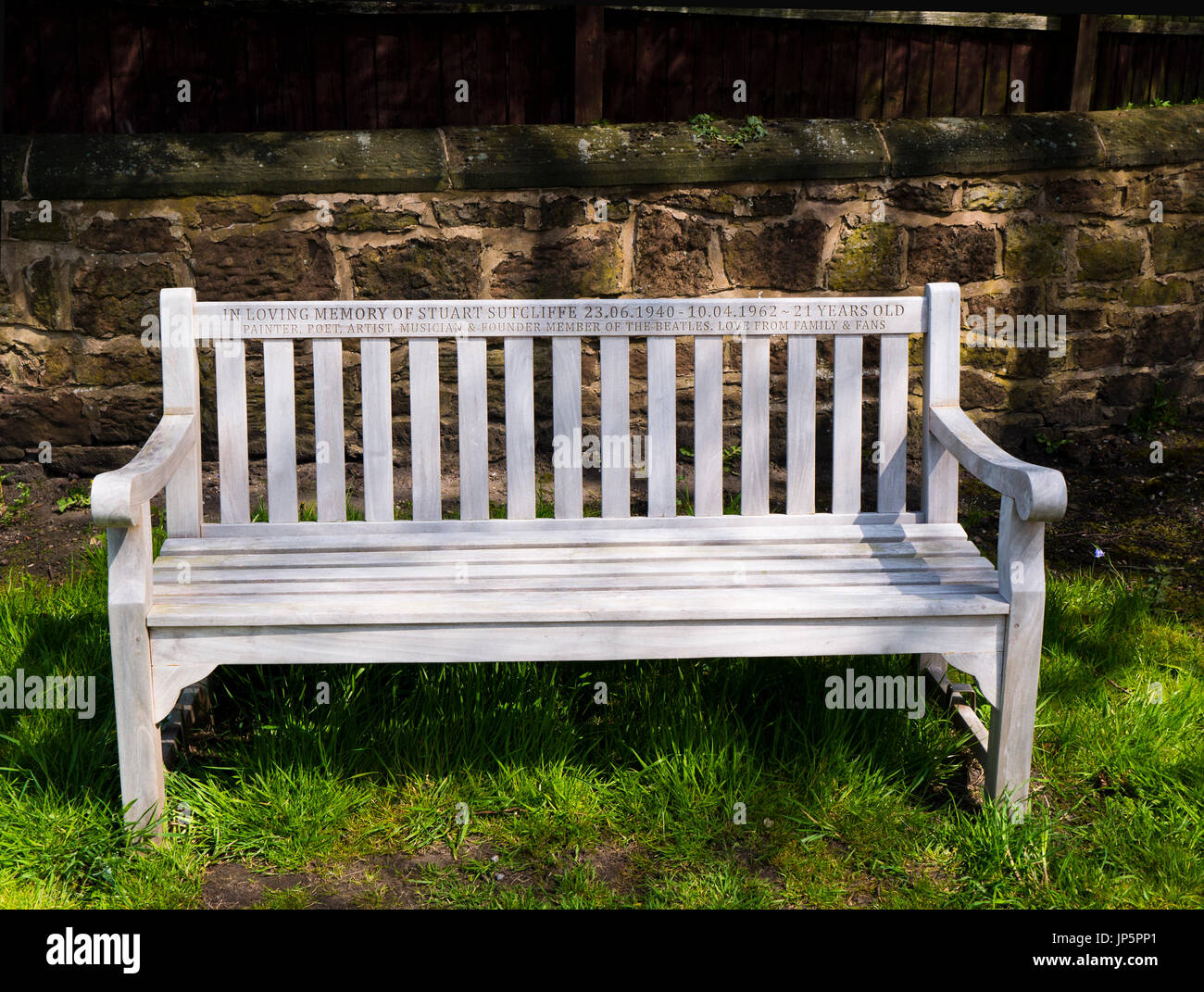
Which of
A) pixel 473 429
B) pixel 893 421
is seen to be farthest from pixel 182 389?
pixel 893 421

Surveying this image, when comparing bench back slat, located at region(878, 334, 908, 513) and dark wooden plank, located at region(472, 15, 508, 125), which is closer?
bench back slat, located at region(878, 334, 908, 513)

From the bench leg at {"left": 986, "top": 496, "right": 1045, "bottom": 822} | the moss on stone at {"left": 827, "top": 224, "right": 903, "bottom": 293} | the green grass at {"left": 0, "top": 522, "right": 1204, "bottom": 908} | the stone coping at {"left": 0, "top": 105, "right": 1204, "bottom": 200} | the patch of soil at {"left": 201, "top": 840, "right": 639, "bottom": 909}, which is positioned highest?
the stone coping at {"left": 0, "top": 105, "right": 1204, "bottom": 200}

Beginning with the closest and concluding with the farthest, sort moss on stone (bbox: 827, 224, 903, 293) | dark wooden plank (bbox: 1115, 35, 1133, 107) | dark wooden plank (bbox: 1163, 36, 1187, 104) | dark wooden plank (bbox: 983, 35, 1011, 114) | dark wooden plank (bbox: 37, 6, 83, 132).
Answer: dark wooden plank (bbox: 37, 6, 83, 132) → moss on stone (bbox: 827, 224, 903, 293) → dark wooden plank (bbox: 983, 35, 1011, 114) → dark wooden plank (bbox: 1115, 35, 1133, 107) → dark wooden plank (bbox: 1163, 36, 1187, 104)

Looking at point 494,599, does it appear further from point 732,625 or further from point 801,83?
point 801,83

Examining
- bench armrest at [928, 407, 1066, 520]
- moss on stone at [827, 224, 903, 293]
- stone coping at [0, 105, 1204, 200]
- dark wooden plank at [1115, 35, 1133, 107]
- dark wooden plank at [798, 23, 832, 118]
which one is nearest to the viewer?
bench armrest at [928, 407, 1066, 520]

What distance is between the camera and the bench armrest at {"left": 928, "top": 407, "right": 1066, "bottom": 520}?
257 cm

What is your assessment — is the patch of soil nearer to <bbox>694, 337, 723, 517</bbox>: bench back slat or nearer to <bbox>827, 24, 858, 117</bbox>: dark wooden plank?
<bbox>694, 337, 723, 517</bbox>: bench back slat

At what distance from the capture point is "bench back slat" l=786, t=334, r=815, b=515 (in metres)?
3.20

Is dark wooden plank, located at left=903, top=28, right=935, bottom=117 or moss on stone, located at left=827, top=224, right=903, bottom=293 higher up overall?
dark wooden plank, located at left=903, top=28, right=935, bottom=117

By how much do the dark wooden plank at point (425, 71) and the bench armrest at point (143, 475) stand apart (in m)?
1.99

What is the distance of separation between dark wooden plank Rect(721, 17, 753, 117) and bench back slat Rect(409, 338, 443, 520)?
219cm

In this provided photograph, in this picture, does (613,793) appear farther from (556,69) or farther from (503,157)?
(556,69)

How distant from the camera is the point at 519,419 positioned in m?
3.15

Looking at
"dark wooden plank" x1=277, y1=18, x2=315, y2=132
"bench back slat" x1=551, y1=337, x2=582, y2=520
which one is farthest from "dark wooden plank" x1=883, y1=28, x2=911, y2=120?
"bench back slat" x1=551, y1=337, x2=582, y2=520
